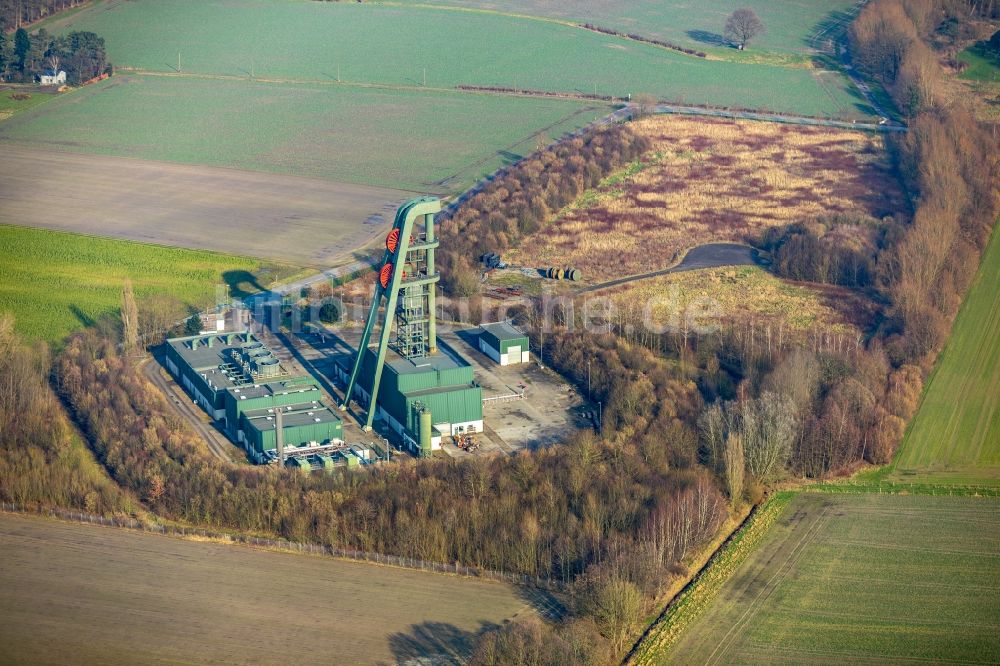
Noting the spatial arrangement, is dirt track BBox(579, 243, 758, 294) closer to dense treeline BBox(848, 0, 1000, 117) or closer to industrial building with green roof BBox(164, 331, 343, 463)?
industrial building with green roof BBox(164, 331, 343, 463)

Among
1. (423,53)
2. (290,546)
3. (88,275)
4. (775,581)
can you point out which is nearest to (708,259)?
(88,275)

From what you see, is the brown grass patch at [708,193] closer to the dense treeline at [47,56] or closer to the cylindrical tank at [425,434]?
the cylindrical tank at [425,434]

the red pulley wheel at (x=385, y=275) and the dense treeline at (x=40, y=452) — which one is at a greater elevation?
the red pulley wheel at (x=385, y=275)

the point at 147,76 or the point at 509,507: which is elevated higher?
the point at 147,76

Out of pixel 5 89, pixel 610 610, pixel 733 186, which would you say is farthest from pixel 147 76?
pixel 610 610

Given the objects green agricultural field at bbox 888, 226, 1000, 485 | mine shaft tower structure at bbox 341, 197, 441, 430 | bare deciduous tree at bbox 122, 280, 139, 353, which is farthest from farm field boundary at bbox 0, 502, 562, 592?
green agricultural field at bbox 888, 226, 1000, 485

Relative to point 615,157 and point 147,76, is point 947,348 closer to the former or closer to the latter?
point 615,157

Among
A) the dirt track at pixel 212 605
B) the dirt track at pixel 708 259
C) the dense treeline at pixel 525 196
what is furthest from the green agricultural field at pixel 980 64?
the dirt track at pixel 212 605
